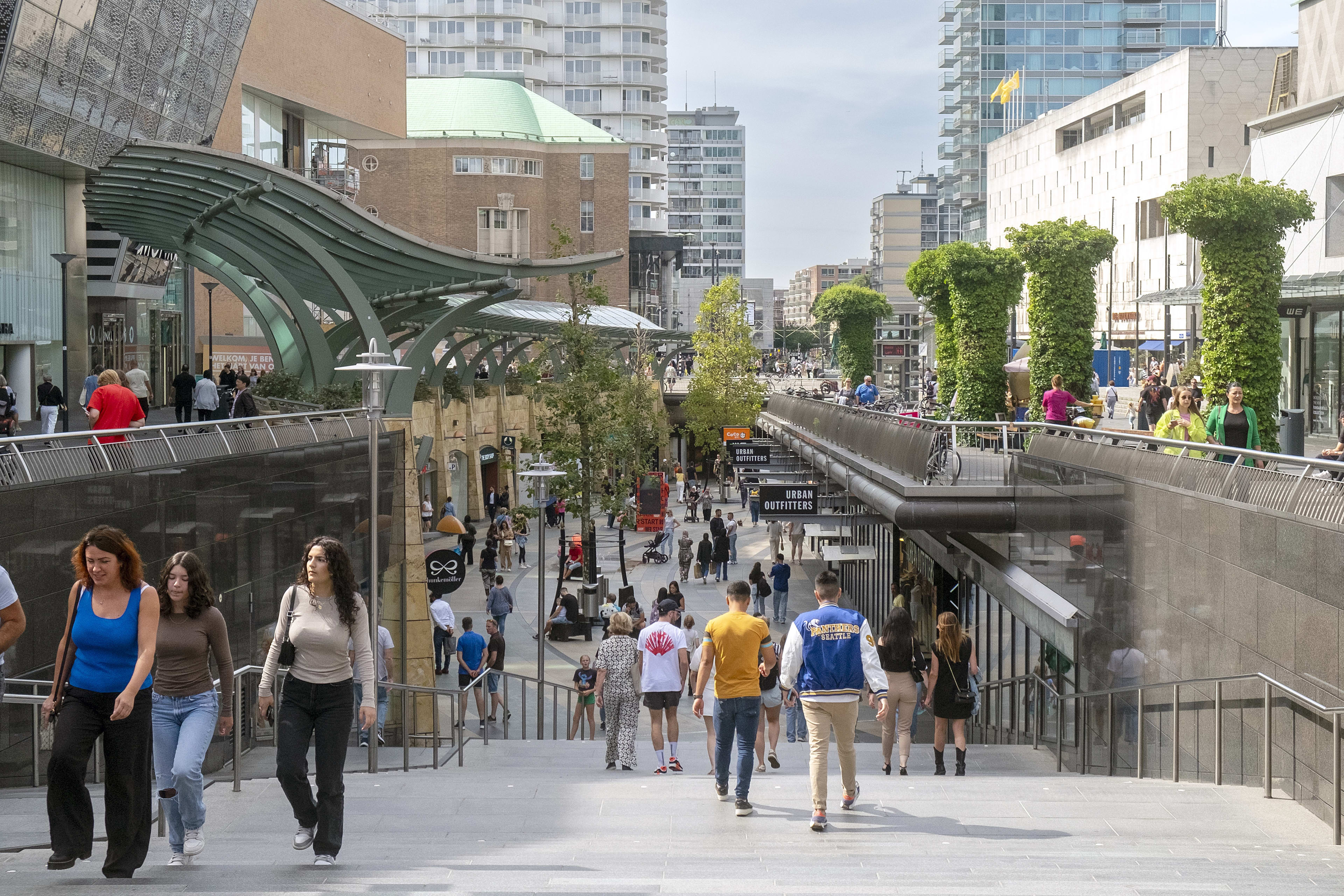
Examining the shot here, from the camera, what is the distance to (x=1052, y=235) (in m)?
27.0

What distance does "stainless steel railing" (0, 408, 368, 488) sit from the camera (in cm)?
979

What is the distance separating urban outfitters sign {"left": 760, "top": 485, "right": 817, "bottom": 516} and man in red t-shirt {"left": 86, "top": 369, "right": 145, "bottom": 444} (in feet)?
41.9

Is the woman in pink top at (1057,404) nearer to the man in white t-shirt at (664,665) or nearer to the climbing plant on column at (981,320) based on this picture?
the climbing plant on column at (981,320)

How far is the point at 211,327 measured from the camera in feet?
149

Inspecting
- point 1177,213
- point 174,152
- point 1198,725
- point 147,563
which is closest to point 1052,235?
point 1177,213

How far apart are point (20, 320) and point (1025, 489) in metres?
24.4

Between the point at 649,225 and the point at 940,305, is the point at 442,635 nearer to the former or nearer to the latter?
the point at 940,305

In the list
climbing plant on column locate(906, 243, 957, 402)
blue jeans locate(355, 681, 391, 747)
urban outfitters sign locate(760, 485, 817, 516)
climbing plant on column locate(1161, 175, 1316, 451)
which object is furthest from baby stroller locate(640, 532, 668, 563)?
climbing plant on column locate(1161, 175, 1316, 451)

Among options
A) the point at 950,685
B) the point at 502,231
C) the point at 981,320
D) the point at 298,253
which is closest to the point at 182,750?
the point at 950,685

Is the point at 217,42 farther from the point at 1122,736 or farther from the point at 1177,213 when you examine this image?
the point at 1122,736

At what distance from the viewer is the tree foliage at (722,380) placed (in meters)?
69.9

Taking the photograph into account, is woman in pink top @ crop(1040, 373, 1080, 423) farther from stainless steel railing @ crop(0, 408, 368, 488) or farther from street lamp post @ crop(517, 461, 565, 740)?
stainless steel railing @ crop(0, 408, 368, 488)

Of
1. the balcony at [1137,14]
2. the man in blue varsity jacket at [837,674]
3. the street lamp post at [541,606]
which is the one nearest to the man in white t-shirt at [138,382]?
the street lamp post at [541,606]

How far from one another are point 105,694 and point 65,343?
78.0 feet
